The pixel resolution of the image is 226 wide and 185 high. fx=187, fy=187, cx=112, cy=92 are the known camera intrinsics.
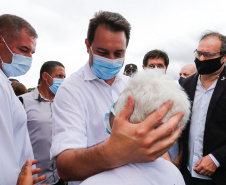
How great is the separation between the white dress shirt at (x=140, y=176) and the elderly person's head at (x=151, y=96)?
0.32m

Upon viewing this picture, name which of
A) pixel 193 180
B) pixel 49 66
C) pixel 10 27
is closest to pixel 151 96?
pixel 10 27

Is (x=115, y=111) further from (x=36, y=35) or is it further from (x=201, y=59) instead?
(x=201, y=59)

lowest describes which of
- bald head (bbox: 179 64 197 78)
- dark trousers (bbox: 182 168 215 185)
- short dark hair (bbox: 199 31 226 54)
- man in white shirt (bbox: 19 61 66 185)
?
dark trousers (bbox: 182 168 215 185)

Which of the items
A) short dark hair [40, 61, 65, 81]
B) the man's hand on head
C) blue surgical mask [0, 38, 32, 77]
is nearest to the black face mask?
the man's hand on head

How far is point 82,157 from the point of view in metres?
1.05

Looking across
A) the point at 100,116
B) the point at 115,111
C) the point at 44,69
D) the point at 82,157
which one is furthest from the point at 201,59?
the point at 44,69

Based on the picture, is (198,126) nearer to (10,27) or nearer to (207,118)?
(207,118)

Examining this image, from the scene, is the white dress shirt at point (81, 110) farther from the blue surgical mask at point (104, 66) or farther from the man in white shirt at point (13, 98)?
the man in white shirt at point (13, 98)

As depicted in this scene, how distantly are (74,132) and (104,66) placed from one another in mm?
865

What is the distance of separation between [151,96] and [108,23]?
3.75ft

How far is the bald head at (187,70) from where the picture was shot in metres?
5.38

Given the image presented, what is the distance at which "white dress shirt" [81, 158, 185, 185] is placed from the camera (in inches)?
41.2

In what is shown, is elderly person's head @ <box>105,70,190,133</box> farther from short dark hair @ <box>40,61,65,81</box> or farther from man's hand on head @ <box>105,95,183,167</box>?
short dark hair @ <box>40,61,65,81</box>

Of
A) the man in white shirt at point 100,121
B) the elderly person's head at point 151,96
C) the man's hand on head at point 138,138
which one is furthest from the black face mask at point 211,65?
the man's hand on head at point 138,138
